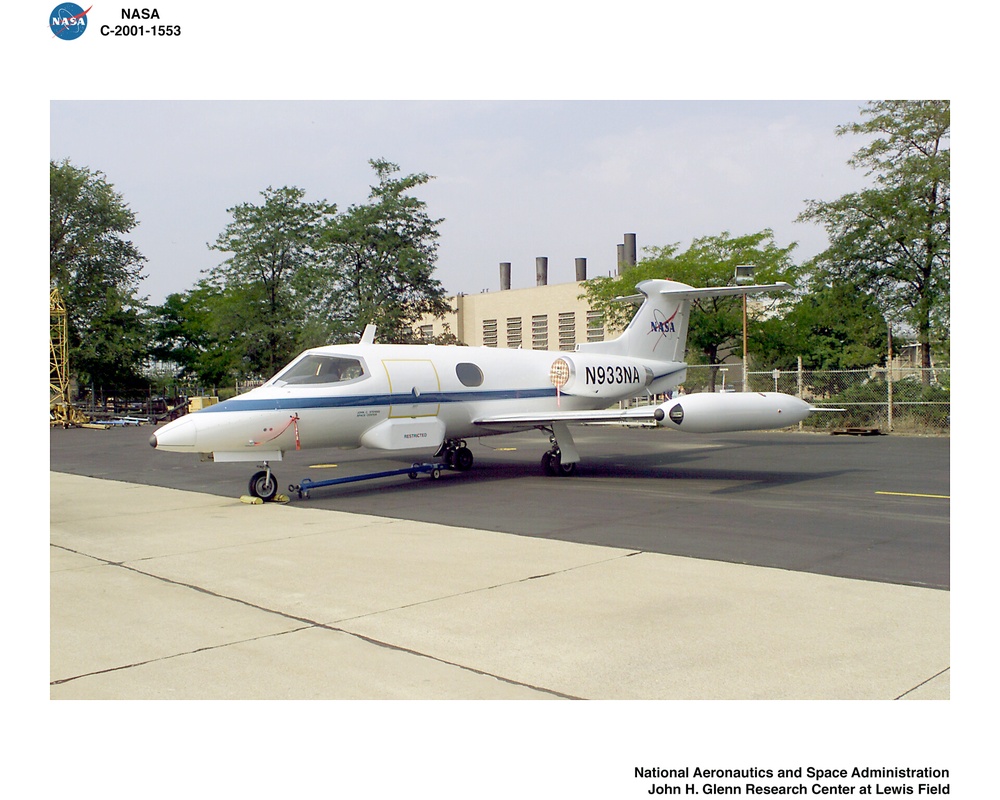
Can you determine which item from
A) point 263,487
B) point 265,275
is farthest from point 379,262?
point 263,487

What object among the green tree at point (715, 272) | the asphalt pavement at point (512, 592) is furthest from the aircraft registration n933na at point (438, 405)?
the green tree at point (715, 272)

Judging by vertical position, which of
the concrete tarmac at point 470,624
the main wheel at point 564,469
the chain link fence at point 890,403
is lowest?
the concrete tarmac at point 470,624

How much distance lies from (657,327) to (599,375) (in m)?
2.36

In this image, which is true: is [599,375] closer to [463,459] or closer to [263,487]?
[463,459]

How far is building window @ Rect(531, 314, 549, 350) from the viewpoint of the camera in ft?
181

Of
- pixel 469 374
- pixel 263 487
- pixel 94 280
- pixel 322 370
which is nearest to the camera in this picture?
pixel 263 487

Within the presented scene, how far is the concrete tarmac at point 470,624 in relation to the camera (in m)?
4.77

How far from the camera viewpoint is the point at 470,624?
19.5ft

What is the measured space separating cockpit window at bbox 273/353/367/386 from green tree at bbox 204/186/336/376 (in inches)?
1245

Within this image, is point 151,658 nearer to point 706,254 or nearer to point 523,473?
point 523,473

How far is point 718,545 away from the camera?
866cm

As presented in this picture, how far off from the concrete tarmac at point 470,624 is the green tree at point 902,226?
23736 millimetres

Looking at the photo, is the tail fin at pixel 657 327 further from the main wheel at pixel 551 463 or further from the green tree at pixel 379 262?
the green tree at pixel 379 262
